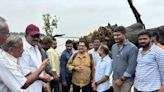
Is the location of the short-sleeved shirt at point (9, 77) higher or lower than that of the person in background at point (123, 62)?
higher

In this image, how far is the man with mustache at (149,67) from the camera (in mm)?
6738

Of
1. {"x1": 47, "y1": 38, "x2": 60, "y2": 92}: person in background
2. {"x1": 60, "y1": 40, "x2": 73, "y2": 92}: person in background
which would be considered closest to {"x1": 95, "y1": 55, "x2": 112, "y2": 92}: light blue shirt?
{"x1": 60, "y1": 40, "x2": 73, "y2": 92}: person in background

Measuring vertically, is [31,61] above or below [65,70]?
above

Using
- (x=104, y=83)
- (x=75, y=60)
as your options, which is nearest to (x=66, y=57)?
(x=75, y=60)

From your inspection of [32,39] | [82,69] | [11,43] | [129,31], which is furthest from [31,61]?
[129,31]

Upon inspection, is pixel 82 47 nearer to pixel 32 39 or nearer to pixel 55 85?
pixel 55 85

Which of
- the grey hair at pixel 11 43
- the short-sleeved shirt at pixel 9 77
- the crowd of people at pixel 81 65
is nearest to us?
the short-sleeved shirt at pixel 9 77

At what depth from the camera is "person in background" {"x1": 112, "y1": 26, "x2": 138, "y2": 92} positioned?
7309 mm

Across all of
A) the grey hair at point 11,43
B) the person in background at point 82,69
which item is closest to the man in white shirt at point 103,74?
the person in background at point 82,69

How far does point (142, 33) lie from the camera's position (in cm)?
691

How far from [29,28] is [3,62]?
2.25m

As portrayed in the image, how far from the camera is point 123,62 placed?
7.50 meters

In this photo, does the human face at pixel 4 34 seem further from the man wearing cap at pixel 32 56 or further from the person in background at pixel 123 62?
the person in background at pixel 123 62

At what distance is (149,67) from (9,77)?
3.40 meters
